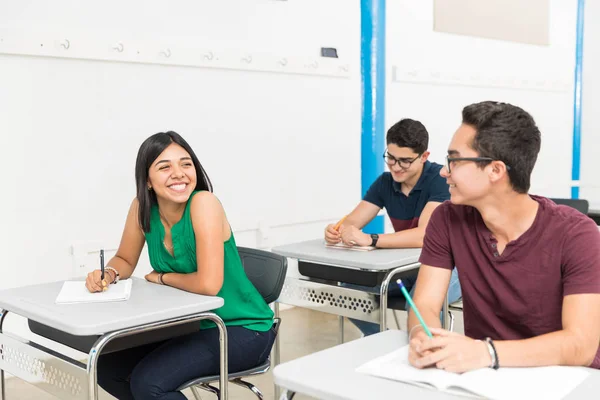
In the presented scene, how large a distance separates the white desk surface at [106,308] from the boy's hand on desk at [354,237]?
95 centimetres

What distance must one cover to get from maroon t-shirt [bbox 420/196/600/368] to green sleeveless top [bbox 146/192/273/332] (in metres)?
0.69

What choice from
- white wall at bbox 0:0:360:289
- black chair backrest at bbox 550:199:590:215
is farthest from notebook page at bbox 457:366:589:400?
white wall at bbox 0:0:360:289

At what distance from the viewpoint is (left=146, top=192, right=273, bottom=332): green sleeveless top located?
2.17 m

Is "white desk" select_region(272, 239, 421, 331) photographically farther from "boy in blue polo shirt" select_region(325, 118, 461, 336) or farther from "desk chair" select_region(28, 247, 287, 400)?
"desk chair" select_region(28, 247, 287, 400)

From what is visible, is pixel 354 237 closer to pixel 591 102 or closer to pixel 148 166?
pixel 148 166

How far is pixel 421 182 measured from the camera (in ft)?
10.0

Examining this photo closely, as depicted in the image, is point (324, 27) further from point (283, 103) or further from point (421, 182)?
point (421, 182)

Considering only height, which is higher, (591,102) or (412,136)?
(591,102)

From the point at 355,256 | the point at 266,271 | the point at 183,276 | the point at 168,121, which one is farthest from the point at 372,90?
the point at 183,276

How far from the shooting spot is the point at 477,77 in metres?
5.51

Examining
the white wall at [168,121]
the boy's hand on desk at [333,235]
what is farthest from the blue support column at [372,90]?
the boy's hand on desk at [333,235]

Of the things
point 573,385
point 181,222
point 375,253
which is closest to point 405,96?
point 375,253

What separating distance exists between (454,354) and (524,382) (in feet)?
0.44

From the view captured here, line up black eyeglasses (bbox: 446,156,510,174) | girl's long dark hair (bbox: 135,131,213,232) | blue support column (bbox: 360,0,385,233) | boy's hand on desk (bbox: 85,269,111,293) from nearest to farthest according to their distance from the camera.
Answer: black eyeglasses (bbox: 446,156,510,174) → boy's hand on desk (bbox: 85,269,111,293) → girl's long dark hair (bbox: 135,131,213,232) → blue support column (bbox: 360,0,385,233)
